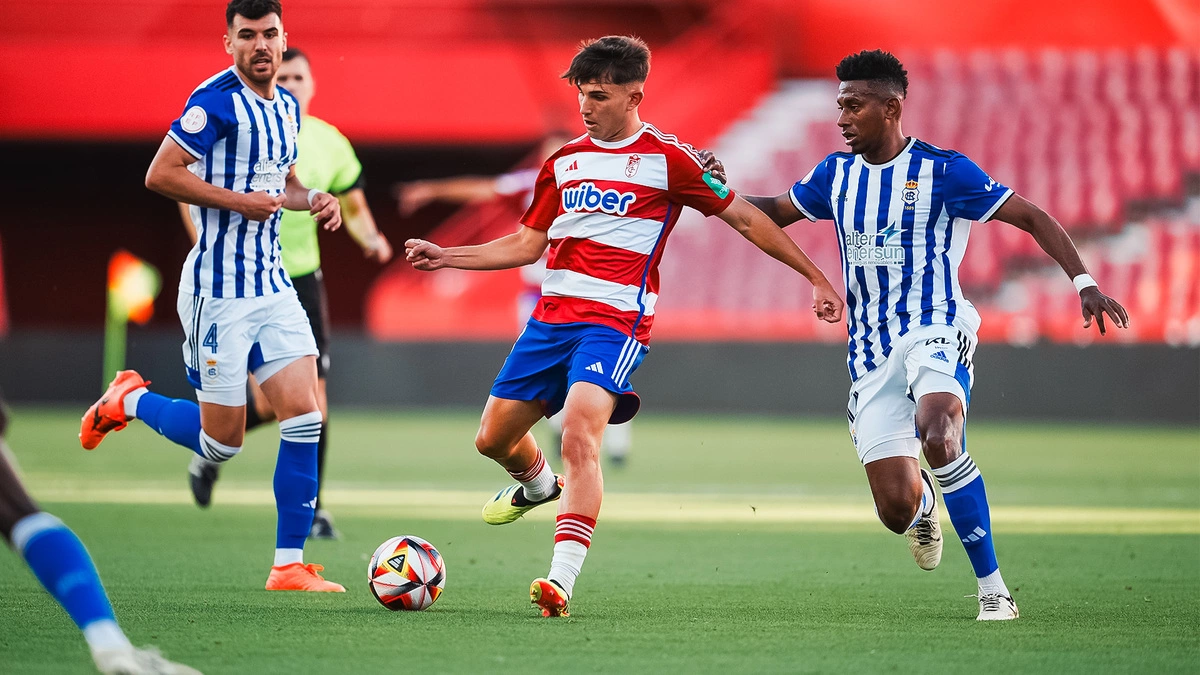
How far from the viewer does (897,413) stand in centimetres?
572

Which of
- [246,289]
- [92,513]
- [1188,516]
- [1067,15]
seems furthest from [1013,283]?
[246,289]

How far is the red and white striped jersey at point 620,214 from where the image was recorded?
17.9 feet

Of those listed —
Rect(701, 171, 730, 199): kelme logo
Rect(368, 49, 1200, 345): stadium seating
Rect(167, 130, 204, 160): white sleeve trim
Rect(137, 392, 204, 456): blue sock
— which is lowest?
Rect(137, 392, 204, 456): blue sock

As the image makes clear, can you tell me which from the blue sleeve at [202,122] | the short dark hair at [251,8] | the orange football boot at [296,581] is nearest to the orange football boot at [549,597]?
the orange football boot at [296,581]

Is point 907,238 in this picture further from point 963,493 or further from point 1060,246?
point 963,493

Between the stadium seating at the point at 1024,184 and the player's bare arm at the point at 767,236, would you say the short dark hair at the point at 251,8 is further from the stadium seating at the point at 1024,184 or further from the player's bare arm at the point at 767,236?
the stadium seating at the point at 1024,184

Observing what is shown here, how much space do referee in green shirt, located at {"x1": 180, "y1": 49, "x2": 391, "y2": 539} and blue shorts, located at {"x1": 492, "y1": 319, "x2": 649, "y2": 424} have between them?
190cm

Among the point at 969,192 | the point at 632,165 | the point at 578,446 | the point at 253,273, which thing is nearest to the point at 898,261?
the point at 969,192

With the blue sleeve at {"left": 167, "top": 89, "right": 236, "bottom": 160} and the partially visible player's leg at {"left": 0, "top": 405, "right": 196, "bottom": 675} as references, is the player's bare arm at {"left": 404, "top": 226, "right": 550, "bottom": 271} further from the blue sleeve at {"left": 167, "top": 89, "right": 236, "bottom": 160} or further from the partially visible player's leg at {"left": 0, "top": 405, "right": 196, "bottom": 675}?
the partially visible player's leg at {"left": 0, "top": 405, "right": 196, "bottom": 675}

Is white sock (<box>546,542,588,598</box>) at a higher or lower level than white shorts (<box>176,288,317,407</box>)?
lower

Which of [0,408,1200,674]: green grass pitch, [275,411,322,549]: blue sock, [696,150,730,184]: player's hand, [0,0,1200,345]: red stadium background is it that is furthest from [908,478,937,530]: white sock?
[0,0,1200,345]: red stadium background

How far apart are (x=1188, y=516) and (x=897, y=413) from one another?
13.7ft

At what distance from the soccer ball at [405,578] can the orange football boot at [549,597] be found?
47 cm

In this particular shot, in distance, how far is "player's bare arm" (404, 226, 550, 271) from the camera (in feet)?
18.0
